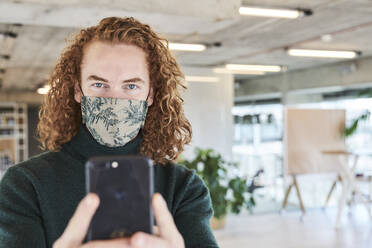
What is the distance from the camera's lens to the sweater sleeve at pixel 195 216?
873 mm

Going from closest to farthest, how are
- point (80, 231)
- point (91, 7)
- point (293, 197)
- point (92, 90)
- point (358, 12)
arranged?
point (80, 231), point (92, 90), point (91, 7), point (358, 12), point (293, 197)

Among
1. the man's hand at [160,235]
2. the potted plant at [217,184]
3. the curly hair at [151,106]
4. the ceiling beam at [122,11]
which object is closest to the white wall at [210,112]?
the potted plant at [217,184]

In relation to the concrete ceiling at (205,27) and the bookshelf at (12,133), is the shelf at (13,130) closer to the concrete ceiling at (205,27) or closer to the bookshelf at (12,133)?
the bookshelf at (12,133)

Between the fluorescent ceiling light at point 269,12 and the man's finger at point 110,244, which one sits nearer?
the man's finger at point 110,244

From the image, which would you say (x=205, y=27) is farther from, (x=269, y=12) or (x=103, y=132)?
(x=103, y=132)

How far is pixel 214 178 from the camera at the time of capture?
227 inches

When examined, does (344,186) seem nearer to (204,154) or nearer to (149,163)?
(204,154)

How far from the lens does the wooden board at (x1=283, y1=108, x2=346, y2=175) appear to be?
6672 mm

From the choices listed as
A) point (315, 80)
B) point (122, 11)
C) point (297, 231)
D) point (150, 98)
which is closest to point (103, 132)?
point (150, 98)

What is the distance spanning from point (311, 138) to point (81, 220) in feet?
21.7

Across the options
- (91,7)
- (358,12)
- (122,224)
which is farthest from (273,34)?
(122,224)

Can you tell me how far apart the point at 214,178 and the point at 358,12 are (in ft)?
9.20

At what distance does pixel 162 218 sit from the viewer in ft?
1.97

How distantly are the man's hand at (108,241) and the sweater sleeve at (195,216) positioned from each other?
0.27 meters
